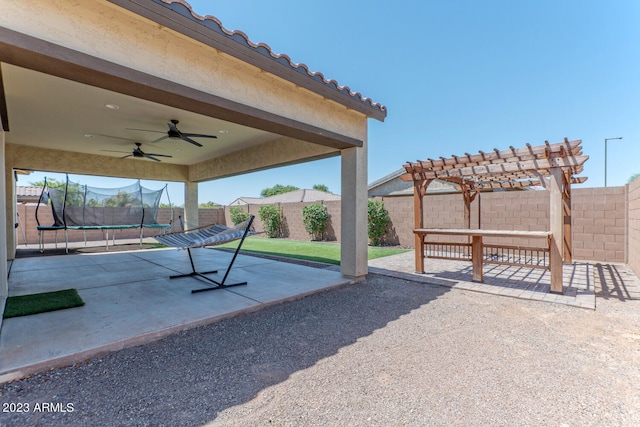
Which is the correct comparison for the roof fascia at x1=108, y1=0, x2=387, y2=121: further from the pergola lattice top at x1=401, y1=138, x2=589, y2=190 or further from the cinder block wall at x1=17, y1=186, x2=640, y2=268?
the cinder block wall at x1=17, y1=186, x2=640, y2=268

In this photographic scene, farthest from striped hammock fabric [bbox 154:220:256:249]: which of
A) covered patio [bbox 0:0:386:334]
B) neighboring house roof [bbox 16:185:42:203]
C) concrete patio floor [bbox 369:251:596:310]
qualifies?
neighboring house roof [bbox 16:185:42:203]

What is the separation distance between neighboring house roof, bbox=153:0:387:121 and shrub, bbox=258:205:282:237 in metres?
8.82

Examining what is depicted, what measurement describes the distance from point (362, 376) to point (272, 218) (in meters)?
11.1

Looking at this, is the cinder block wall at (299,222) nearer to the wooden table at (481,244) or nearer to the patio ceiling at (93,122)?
the patio ceiling at (93,122)

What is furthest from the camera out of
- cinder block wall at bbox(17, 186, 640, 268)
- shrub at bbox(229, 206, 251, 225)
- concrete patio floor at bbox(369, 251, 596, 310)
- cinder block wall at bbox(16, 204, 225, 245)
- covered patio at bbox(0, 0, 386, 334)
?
shrub at bbox(229, 206, 251, 225)

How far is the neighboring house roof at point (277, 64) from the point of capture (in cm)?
257

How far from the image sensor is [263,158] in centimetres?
659

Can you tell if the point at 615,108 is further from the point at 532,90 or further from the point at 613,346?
the point at 613,346

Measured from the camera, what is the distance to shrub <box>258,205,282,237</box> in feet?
42.5

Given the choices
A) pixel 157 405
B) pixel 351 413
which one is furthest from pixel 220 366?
pixel 351 413

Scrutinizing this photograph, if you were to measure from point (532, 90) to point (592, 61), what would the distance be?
4.94 ft

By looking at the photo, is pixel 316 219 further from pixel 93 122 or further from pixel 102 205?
pixel 93 122

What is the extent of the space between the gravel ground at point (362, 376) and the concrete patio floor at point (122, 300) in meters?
0.15

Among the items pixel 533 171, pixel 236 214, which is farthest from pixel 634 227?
pixel 236 214
